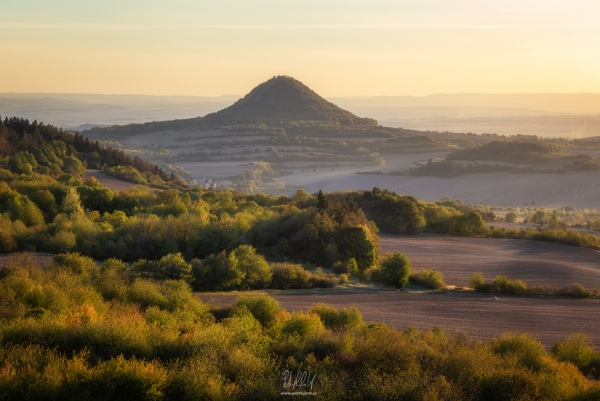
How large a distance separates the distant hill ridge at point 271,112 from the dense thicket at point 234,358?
135613 millimetres

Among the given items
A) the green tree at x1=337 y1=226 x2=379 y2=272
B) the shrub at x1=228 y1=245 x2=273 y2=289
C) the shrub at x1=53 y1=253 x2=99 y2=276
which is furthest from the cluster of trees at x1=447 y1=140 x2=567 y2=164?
the shrub at x1=53 y1=253 x2=99 y2=276

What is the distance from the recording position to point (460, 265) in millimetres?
31203

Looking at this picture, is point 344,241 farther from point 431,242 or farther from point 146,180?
point 146,180

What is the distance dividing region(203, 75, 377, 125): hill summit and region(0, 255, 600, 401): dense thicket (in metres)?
141

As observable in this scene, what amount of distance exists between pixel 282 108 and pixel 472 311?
149m

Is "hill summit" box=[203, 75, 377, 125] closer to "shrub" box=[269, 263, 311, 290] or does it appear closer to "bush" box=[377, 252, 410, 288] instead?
"bush" box=[377, 252, 410, 288]

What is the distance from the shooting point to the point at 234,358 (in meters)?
11.0

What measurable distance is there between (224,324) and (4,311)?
15.2ft

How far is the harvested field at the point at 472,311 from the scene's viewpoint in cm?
1848

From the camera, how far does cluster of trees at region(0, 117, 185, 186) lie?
51.3m

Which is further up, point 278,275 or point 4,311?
point 4,311

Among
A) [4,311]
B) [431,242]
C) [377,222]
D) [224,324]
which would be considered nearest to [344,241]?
[431,242]

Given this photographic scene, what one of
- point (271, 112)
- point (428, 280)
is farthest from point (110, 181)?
point (271, 112)

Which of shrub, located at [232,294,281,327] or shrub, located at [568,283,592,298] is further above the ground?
shrub, located at [232,294,281,327]
